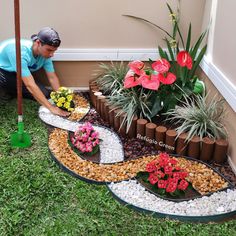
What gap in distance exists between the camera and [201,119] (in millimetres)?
3035

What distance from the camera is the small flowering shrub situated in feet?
8.03

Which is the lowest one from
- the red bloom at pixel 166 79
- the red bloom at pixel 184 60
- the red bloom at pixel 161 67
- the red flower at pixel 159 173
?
the red flower at pixel 159 173

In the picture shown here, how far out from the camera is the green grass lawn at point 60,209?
Answer: 2.25 m

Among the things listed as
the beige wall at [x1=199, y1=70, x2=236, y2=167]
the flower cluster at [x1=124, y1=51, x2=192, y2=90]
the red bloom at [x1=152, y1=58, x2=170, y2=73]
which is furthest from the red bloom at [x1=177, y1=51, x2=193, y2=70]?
the beige wall at [x1=199, y1=70, x2=236, y2=167]

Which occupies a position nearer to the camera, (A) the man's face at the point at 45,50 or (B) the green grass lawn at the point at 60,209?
(B) the green grass lawn at the point at 60,209

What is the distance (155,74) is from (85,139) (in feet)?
3.00

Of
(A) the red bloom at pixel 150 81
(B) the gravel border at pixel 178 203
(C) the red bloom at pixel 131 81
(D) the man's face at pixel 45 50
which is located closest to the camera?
(B) the gravel border at pixel 178 203

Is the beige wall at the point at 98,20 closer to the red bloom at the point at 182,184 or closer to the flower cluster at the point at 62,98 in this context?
the flower cluster at the point at 62,98

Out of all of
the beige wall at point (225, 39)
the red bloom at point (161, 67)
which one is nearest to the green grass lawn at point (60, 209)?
the red bloom at point (161, 67)

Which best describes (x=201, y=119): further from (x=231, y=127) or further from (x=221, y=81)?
(x=221, y=81)

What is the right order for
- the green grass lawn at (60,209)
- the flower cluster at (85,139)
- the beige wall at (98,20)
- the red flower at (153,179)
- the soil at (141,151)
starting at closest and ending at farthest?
the green grass lawn at (60,209)
the red flower at (153,179)
the soil at (141,151)
the flower cluster at (85,139)
the beige wall at (98,20)

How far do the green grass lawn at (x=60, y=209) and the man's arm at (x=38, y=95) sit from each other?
2.32ft

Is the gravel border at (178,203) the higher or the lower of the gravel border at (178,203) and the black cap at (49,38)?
the lower

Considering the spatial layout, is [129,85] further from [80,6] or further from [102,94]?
[80,6]
